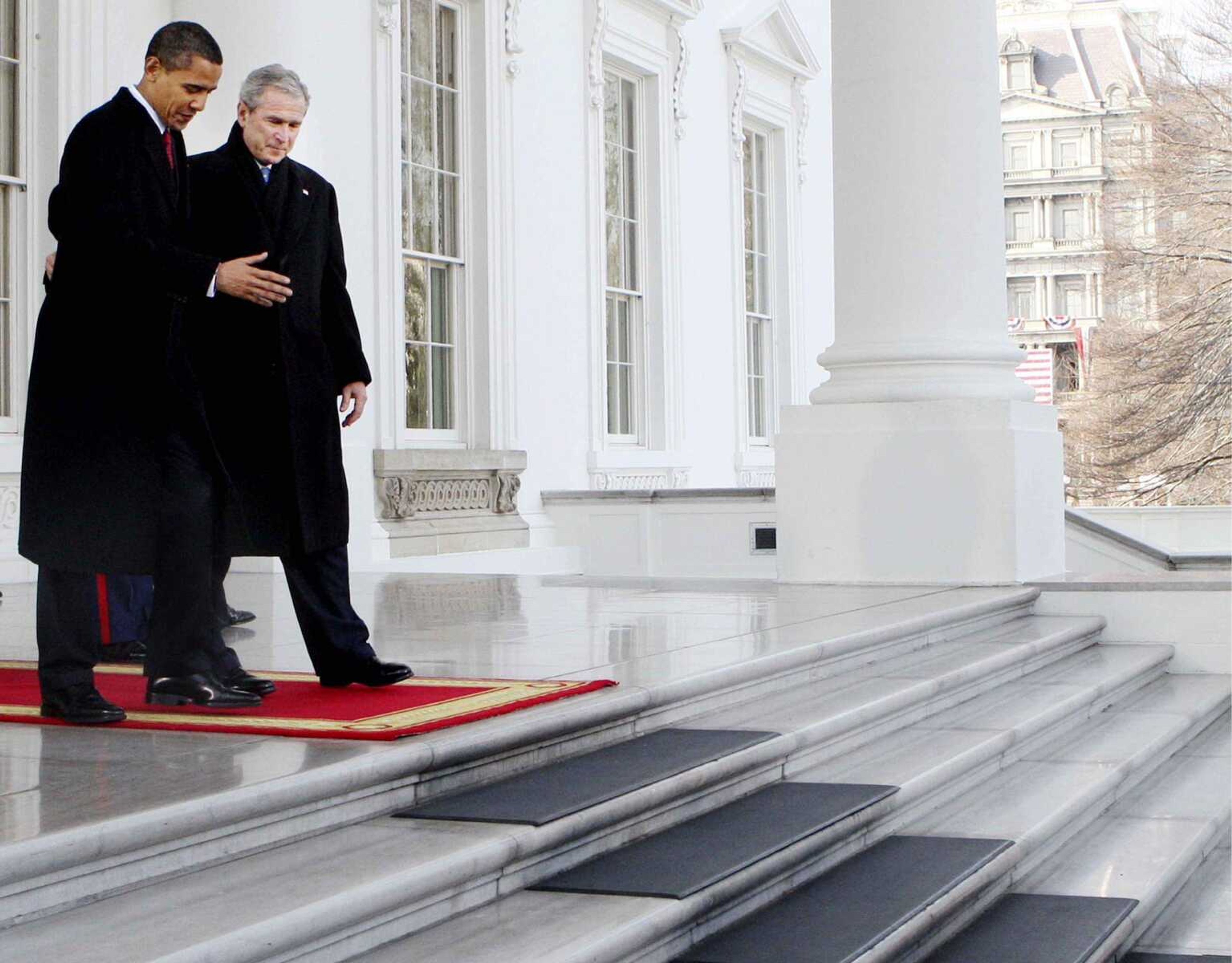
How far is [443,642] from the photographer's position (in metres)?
6.31

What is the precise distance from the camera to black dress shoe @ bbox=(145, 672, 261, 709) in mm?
4379

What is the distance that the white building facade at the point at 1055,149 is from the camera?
6550cm

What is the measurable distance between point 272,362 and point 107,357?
0.49 metres

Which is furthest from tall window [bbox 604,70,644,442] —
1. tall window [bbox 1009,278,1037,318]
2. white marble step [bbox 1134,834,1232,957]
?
tall window [bbox 1009,278,1037,318]

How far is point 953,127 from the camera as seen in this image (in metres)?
8.99

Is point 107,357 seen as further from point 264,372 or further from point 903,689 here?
point 903,689

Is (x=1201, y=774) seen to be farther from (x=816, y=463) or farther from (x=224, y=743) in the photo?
(x=224, y=743)

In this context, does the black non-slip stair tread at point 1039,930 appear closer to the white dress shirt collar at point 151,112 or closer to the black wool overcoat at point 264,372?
the black wool overcoat at point 264,372

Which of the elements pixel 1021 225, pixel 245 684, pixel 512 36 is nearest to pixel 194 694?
pixel 245 684

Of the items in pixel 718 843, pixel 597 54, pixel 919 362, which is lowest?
pixel 718 843

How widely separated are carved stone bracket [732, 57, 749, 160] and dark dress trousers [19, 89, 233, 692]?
13.6m

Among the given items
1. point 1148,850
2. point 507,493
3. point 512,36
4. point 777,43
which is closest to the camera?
point 1148,850

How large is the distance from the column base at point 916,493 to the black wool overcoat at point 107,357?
207 inches

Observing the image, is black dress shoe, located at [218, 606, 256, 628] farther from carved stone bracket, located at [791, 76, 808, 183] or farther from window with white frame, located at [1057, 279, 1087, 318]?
window with white frame, located at [1057, 279, 1087, 318]
